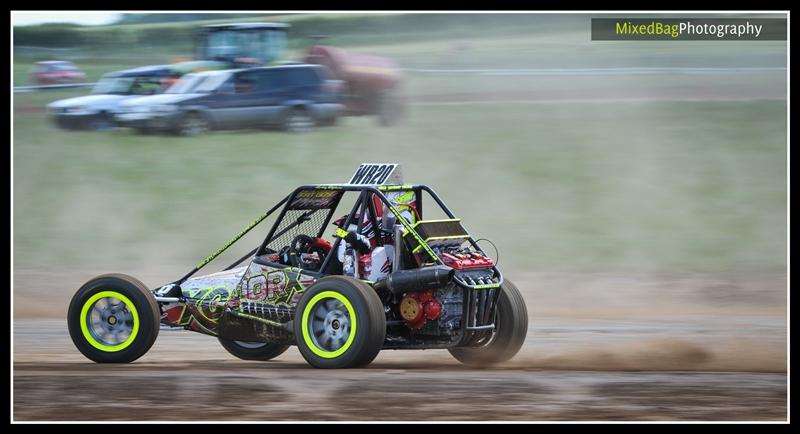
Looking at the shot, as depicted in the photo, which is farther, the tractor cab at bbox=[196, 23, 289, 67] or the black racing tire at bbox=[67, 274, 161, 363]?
the tractor cab at bbox=[196, 23, 289, 67]

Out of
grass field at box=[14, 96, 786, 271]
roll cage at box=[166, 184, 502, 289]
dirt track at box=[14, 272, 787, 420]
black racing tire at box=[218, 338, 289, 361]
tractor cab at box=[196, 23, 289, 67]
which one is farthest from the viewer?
tractor cab at box=[196, 23, 289, 67]

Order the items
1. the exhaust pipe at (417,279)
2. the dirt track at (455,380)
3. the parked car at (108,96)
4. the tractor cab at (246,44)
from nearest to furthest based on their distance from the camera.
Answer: the dirt track at (455,380)
the exhaust pipe at (417,279)
the parked car at (108,96)
the tractor cab at (246,44)

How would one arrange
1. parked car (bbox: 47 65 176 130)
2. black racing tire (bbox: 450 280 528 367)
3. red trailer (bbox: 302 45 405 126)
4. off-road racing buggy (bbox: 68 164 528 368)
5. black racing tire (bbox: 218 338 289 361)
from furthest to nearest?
red trailer (bbox: 302 45 405 126), parked car (bbox: 47 65 176 130), black racing tire (bbox: 218 338 289 361), black racing tire (bbox: 450 280 528 367), off-road racing buggy (bbox: 68 164 528 368)

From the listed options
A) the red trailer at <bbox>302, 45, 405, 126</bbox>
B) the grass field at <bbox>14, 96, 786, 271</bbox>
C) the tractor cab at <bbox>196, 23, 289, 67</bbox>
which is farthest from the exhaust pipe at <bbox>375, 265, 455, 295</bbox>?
the tractor cab at <bbox>196, 23, 289, 67</bbox>

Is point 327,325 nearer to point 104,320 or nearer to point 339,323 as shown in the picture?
point 339,323

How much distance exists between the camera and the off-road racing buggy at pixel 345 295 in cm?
1164

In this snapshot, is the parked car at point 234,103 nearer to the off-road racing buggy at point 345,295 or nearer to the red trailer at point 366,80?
the red trailer at point 366,80

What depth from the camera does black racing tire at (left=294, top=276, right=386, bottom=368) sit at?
11305 mm

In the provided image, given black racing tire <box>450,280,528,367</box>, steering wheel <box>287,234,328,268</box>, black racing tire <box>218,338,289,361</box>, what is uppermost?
steering wheel <box>287,234,328,268</box>

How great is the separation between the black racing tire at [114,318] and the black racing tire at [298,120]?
32.6ft

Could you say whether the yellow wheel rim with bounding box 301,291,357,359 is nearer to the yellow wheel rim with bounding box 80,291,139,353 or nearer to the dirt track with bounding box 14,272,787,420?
the dirt track with bounding box 14,272,787,420

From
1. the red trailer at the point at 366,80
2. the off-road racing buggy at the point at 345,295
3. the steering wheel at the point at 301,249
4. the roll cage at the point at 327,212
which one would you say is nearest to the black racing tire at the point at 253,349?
the off-road racing buggy at the point at 345,295

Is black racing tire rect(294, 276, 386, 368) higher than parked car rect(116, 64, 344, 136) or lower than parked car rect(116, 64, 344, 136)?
lower

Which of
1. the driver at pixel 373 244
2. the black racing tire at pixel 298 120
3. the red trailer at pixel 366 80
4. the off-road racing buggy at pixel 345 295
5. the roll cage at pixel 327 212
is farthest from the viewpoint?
the red trailer at pixel 366 80
